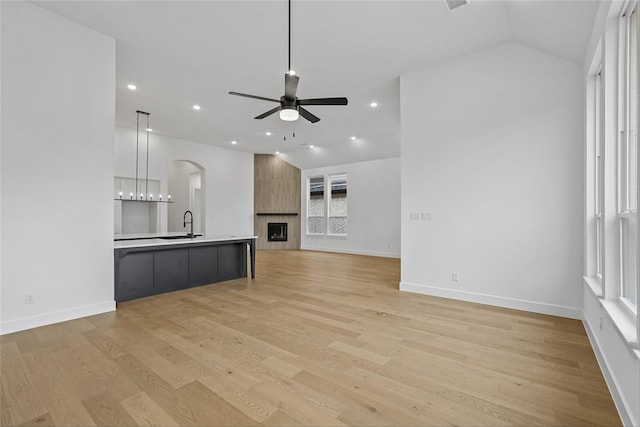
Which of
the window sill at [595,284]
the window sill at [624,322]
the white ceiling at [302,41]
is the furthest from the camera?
the white ceiling at [302,41]

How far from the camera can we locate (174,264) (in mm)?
4746

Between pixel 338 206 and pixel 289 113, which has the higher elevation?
pixel 289 113

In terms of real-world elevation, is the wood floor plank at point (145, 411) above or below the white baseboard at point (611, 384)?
below

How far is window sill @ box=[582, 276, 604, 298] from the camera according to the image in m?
2.64

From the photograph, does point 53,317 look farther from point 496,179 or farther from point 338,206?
point 338,206

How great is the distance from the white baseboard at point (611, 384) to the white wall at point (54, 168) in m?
4.79

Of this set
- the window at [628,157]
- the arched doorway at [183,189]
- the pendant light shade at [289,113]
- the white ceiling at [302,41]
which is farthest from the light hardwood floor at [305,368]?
the arched doorway at [183,189]

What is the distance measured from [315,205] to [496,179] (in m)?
7.65

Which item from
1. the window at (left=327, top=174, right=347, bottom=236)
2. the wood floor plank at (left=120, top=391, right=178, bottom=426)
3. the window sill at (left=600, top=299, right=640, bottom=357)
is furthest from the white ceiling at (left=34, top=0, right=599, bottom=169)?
the window at (left=327, top=174, right=347, bottom=236)

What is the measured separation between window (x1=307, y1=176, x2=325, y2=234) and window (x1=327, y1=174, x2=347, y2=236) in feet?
1.33

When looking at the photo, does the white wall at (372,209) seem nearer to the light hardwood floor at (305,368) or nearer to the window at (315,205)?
the window at (315,205)

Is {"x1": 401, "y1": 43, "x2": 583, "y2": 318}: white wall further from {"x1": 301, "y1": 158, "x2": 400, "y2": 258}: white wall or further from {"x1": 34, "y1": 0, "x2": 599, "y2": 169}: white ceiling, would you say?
{"x1": 301, "y1": 158, "x2": 400, "y2": 258}: white wall

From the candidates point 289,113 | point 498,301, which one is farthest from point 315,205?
point 289,113

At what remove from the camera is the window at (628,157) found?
212cm
